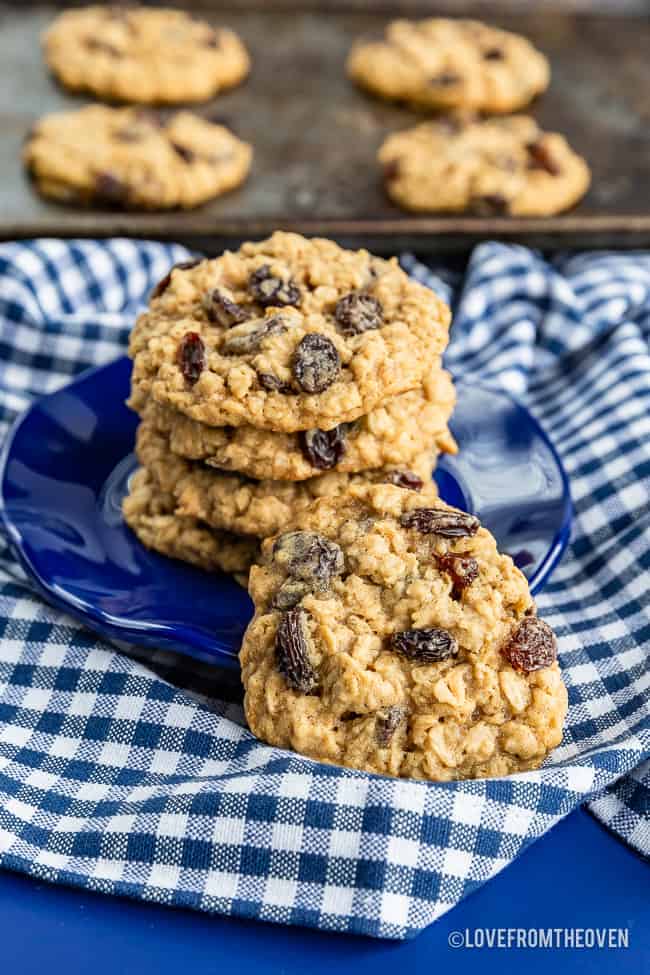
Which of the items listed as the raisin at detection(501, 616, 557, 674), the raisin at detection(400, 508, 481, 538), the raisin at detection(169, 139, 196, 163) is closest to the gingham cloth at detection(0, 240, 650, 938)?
the raisin at detection(501, 616, 557, 674)

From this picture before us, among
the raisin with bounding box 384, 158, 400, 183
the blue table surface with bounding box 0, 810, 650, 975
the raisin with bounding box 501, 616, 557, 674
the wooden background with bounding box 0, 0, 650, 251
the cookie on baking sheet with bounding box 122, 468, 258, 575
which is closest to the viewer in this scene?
the blue table surface with bounding box 0, 810, 650, 975

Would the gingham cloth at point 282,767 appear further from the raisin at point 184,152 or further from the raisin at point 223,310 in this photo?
the raisin at point 184,152

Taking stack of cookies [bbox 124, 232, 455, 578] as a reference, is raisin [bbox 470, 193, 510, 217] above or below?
below

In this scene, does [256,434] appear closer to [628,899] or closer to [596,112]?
[628,899]

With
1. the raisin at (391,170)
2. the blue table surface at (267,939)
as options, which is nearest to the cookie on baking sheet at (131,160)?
the raisin at (391,170)

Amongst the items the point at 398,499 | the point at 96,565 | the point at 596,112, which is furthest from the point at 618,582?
the point at 596,112

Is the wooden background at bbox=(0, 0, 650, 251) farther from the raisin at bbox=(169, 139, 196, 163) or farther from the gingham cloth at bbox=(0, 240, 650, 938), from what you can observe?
the gingham cloth at bbox=(0, 240, 650, 938)
